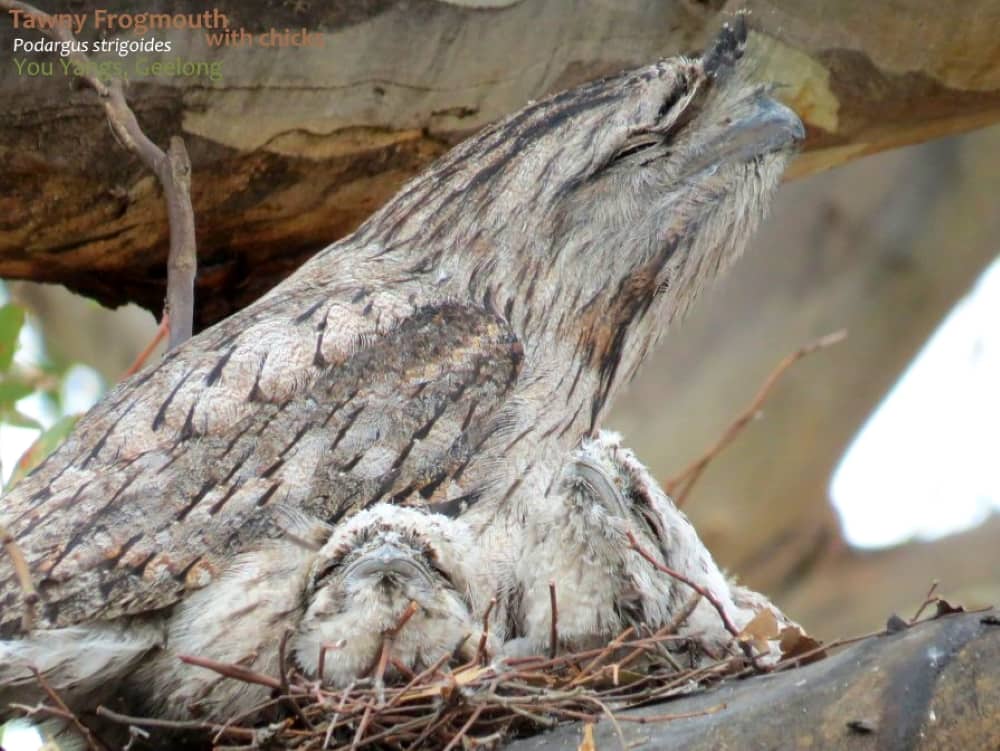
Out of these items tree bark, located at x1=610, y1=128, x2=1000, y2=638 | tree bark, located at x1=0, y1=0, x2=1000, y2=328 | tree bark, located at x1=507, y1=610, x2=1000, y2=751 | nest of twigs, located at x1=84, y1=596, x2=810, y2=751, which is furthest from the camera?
tree bark, located at x1=610, y1=128, x2=1000, y2=638

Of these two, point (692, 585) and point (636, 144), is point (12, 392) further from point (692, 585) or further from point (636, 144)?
→ point (692, 585)

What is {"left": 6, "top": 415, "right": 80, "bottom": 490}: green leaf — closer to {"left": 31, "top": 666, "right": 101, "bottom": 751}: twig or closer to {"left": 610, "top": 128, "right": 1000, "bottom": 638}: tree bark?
{"left": 31, "top": 666, "right": 101, "bottom": 751}: twig

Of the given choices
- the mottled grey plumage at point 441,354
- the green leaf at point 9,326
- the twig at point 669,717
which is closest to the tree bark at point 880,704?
the twig at point 669,717

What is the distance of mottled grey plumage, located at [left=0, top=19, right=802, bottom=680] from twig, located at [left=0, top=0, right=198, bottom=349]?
7.3 inches

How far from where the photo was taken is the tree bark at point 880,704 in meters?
2.42

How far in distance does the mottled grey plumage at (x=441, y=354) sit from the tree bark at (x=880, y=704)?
0.89 metres

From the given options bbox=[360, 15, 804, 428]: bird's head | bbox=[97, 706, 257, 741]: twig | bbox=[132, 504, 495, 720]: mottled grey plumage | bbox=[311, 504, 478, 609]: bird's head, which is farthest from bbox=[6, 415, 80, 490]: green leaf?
bbox=[97, 706, 257, 741]: twig

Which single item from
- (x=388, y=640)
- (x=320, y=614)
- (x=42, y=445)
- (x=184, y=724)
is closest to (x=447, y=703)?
(x=388, y=640)

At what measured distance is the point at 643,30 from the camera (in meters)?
4.24

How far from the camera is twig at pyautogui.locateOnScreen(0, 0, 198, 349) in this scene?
3.62m

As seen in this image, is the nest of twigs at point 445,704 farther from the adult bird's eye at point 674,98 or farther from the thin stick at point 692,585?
the adult bird's eye at point 674,98

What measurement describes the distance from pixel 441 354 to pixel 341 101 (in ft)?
3.09

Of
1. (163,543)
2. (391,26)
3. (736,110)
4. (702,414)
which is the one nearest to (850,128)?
(736,110)

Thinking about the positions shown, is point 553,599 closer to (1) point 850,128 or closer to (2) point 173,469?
(2) point 173,469
